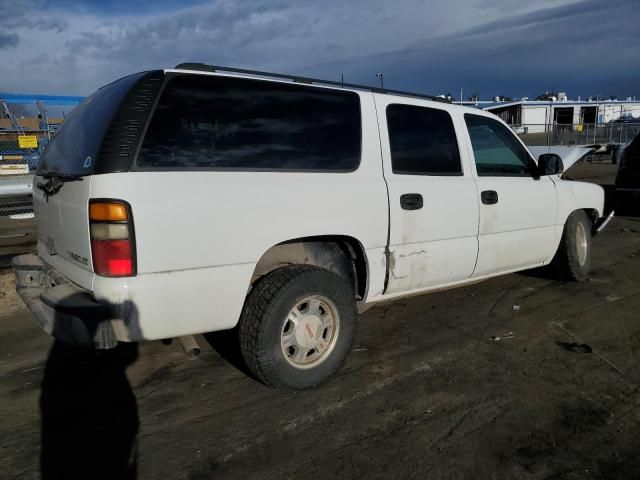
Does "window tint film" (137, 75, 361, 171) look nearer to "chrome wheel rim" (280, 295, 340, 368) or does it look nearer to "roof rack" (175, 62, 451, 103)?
"roof rack" (175, 62, 451, 103)

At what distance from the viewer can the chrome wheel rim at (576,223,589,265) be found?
18.1 ft

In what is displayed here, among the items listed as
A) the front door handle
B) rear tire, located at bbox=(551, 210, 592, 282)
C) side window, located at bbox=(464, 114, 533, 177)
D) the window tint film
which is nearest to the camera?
the window tint film

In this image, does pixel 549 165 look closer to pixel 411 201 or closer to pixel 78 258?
pixel 411 201

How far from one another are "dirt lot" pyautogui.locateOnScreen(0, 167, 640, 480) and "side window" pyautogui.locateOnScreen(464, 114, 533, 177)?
135 centimetres

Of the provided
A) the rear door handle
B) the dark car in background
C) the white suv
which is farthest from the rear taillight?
the dark car in background

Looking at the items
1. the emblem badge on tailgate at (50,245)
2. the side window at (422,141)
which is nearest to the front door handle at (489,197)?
the side window at (422,141)

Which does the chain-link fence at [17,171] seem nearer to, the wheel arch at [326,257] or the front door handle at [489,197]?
the wheel arch at [326,257]

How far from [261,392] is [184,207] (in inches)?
54.7

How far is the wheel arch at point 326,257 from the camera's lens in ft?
10.8

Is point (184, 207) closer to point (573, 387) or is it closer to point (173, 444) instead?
point (173, 444)

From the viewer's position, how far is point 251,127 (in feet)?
10.0

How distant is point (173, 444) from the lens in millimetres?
2801

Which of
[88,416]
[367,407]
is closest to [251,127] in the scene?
[367,407]

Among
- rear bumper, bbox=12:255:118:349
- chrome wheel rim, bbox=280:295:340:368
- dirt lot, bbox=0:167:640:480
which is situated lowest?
dirt lot, bbox=0:167:640:480
